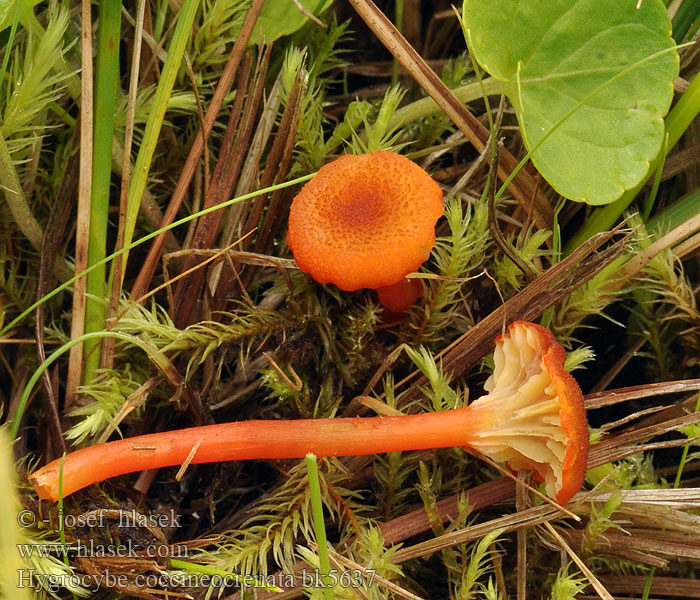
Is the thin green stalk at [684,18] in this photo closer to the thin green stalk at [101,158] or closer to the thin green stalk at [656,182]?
the thin green stalk at [656,182]

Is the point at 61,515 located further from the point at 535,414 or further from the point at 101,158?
the point at 535,414

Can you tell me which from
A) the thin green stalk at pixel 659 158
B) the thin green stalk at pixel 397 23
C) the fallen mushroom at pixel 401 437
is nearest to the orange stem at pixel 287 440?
the fallen mushroom at pixel 401 437

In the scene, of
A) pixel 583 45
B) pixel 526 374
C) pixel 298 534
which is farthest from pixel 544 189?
pixel 298 534

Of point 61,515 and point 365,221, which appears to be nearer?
point 61,515

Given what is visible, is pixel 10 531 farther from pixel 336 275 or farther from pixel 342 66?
pixel 342 66

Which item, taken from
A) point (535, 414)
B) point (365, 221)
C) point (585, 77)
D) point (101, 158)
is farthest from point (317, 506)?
point (585, 77)
